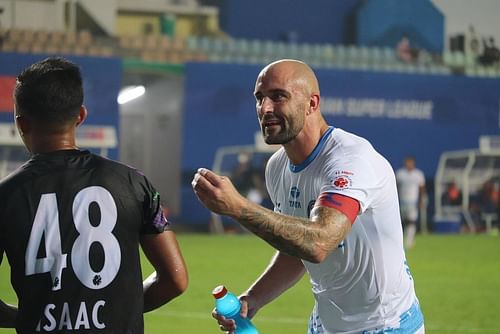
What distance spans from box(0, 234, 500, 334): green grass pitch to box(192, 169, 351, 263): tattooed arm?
647cm

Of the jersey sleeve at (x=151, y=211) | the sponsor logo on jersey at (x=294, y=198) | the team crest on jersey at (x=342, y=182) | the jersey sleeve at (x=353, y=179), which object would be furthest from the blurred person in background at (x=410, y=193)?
the jersey sleeve at (x=151, y=211)

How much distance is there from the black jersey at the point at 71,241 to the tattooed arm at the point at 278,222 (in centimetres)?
25

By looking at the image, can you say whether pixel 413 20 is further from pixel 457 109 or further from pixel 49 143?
pixel 49 143

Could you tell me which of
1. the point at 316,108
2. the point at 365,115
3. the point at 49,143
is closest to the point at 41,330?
the point at 49,143

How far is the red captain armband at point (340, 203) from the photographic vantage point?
3.88m

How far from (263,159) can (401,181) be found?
14.0ft

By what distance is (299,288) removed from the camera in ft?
46.0

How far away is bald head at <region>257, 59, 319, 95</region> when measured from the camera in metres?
4.32

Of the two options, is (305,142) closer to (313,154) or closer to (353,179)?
(313,154)

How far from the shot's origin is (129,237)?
11.0 ft

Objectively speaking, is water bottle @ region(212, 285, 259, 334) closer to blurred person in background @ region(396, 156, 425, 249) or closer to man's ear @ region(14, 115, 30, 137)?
man's ear @ region(14, 115, 30, 137)

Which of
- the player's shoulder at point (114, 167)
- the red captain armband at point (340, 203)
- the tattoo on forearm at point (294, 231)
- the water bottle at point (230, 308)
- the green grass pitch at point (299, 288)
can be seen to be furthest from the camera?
the green grass pitch at point (299, 288)

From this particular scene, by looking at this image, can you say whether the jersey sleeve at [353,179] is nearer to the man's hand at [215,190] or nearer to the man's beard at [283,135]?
the man's beard at [283,135]

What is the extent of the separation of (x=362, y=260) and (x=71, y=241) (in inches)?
62.7
